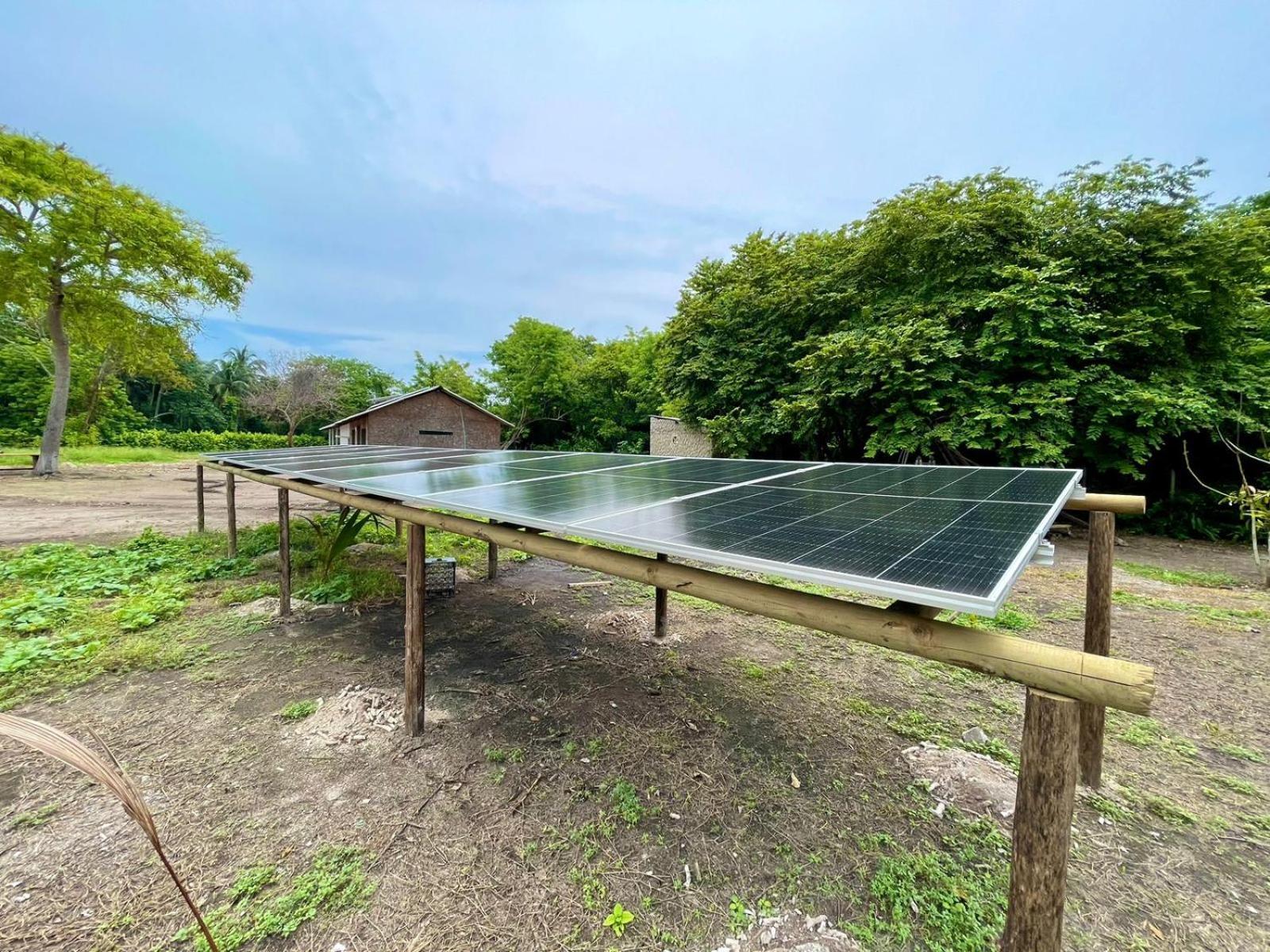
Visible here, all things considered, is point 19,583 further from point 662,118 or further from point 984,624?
point 662,118

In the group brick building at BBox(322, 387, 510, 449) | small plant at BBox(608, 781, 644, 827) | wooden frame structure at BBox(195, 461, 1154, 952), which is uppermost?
brick building at BBox(322, 387, 510, 449)

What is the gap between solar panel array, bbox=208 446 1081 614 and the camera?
1.42 meters

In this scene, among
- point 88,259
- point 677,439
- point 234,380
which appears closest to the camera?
point 88,259

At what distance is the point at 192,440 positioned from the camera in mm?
25609

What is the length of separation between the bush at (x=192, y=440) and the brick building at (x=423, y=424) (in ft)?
18.1

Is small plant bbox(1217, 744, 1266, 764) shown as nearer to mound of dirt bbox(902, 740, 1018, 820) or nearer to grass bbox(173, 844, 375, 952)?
mound of dirt bbox(902, 740, 1018, 820)

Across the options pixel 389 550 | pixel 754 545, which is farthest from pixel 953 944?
pixel 389 550

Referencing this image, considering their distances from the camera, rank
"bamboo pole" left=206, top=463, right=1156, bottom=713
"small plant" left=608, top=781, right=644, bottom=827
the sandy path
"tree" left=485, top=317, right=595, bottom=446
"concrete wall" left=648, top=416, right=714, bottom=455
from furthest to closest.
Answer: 1. "tree" left=485, top=317, right=595, bottom=446
2. "concrete wall" left=648, top=416, right=714, bottom=455
3. the sandy path
4. "small plant" left=608, top=781, right=644, bottom=827
5. "bamboo pole" left=206, top=463, right=1156, bottom=713

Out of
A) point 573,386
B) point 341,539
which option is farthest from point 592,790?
point 573,386

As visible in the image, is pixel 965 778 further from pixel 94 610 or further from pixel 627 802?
pixel 94 610

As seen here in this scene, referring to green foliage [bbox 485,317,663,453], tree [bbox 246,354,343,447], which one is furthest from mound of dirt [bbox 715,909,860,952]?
tree [bbox 246,354,343,447]

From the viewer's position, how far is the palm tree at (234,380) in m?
32.4

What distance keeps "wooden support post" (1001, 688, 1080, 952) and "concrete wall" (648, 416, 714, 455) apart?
1352cm

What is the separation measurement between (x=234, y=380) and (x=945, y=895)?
145 ft
